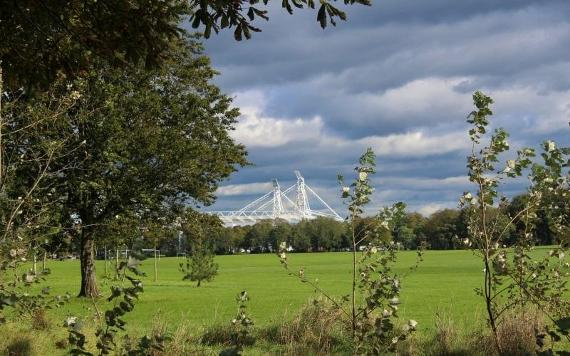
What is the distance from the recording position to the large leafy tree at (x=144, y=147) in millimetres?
21906

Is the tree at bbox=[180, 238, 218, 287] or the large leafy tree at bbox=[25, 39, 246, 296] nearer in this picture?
the large leafy tree at bbox=[25, 39, 246, 296]

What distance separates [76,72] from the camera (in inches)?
260

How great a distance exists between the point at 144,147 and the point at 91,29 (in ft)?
56.6

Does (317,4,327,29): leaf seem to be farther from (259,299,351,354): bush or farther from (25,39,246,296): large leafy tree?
(25,39,246,296): large leafy tree

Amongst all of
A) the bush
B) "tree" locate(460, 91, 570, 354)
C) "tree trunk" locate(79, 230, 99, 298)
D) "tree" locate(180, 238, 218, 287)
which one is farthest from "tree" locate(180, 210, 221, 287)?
"tree" locate(460, 91, 570, 354)

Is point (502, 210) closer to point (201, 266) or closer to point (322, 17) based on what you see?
point (322, 17)

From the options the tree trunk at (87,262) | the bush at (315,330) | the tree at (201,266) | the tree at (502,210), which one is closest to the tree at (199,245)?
the tree at (201,266)

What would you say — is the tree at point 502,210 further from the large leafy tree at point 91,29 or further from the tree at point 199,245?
the tree at point 199,245

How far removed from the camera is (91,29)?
234 inches

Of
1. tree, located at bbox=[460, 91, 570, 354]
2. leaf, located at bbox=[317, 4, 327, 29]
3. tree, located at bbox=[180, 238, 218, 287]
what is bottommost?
tree, located at bbox=[180, 238, 218, 287]

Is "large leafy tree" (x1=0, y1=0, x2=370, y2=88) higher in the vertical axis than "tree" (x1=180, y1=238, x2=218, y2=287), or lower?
higher

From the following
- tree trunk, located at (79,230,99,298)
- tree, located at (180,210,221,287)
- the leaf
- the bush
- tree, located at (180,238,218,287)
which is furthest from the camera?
tree, located at (180,238,218,287)

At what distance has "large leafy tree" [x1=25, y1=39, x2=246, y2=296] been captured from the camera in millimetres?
21906

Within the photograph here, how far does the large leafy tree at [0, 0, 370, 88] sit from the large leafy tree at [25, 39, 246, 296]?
14683 mm
